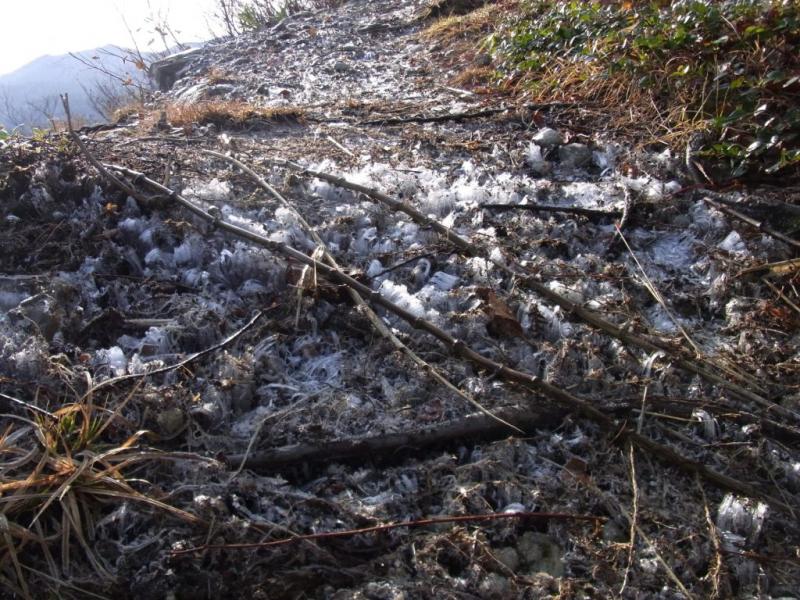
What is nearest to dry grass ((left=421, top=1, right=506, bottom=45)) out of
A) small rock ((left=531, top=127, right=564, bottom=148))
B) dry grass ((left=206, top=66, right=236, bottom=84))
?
dry grass ((left=206, top=66, right=236, bottom=84))

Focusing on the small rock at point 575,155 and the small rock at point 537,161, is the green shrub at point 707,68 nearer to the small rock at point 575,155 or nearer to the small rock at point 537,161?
the small rock at point 575,155

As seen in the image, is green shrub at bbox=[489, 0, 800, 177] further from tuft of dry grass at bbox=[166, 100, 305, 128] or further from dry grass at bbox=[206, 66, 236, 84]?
dry grass at bbox=[206, 66, 236, 84]

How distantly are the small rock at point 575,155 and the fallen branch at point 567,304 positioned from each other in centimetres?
115

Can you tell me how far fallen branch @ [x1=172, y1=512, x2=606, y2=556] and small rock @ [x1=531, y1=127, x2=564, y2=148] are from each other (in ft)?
8.21

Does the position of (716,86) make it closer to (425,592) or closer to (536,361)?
(536,361)

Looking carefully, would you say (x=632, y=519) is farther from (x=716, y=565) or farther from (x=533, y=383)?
(x=533, y=383)

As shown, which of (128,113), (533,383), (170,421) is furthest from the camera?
(128,113)

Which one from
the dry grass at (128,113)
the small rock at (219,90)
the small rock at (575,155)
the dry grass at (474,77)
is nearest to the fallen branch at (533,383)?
the small rock at (575,155)

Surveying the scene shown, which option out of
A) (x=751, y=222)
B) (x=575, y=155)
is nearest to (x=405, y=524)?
(x=751, y=222)

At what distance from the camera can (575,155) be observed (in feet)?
11.4

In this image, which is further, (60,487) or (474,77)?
(474,77)

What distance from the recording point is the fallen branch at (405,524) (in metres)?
1.46

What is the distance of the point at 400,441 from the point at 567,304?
2.80 feet

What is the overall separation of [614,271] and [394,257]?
93 centimetres
